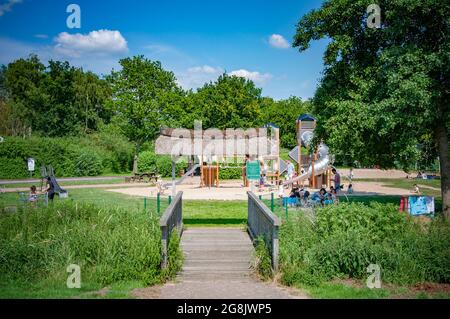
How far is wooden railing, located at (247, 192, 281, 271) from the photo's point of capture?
377 inches

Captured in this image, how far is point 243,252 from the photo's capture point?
1177cm

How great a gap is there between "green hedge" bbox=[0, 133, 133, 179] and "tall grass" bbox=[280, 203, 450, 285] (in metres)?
35.0

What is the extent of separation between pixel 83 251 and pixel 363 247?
19.0 feet

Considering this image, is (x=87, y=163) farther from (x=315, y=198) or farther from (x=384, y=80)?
(x=384, y=80)

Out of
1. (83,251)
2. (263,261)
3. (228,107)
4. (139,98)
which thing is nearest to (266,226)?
(263,261)

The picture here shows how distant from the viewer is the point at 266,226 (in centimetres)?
1079

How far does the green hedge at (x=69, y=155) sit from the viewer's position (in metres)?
40.4

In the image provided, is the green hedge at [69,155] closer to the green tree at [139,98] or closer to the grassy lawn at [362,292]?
the green tree at [139,98]

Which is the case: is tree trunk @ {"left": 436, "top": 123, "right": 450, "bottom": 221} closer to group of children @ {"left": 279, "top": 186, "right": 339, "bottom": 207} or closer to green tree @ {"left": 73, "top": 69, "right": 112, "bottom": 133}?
group of children @ {"left": 279, "top": 186, "right": 339, "bottom": 207}

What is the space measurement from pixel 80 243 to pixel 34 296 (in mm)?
2103

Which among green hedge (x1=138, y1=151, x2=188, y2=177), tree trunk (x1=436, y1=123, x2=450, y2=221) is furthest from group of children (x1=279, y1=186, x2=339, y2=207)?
green hedge (x1=138, y1=151, x2=188, y2=177)

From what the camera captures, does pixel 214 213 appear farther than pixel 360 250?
Yes

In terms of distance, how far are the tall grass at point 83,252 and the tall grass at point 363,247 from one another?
276cm
